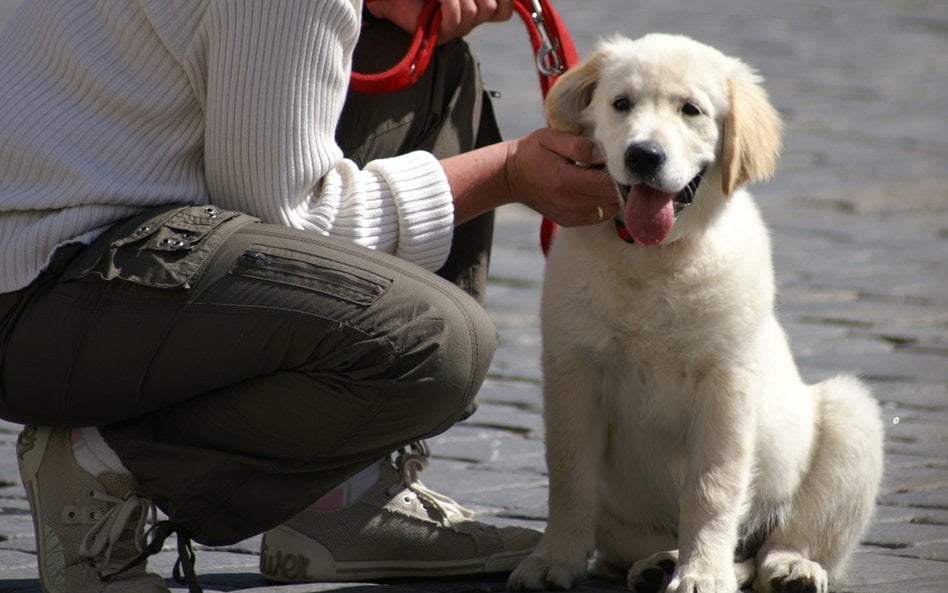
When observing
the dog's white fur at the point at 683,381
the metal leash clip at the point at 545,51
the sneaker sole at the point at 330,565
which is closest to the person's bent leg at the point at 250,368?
the sneaker sole at the point at 330,565

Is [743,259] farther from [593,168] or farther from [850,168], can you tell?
[850,168]

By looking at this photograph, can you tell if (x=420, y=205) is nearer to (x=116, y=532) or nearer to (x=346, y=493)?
(x=346, y=493)

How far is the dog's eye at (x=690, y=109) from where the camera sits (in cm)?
288

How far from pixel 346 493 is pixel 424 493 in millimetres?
183

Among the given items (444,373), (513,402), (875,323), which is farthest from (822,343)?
(444,373)

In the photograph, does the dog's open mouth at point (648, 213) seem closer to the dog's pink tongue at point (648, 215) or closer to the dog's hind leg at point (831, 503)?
the dog's pink tongue at point (648, 215)

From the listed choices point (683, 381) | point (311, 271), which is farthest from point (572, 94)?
point (311, 271)

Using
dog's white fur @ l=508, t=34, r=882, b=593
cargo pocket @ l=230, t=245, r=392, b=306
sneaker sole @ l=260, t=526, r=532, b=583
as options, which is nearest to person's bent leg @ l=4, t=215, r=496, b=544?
cargo pocket @ l=230, t=245, r=392, b=306

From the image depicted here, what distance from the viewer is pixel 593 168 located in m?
2.84

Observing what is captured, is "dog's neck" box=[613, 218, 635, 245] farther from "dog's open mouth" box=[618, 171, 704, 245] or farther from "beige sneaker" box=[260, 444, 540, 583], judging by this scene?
"beige sneaker" box=[260, 444, 540, 583]

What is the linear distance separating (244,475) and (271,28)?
31.5 inches

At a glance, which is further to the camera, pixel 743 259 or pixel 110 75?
pixel 743 259

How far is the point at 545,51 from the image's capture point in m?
3.15

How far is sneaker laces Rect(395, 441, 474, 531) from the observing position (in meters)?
3.01
